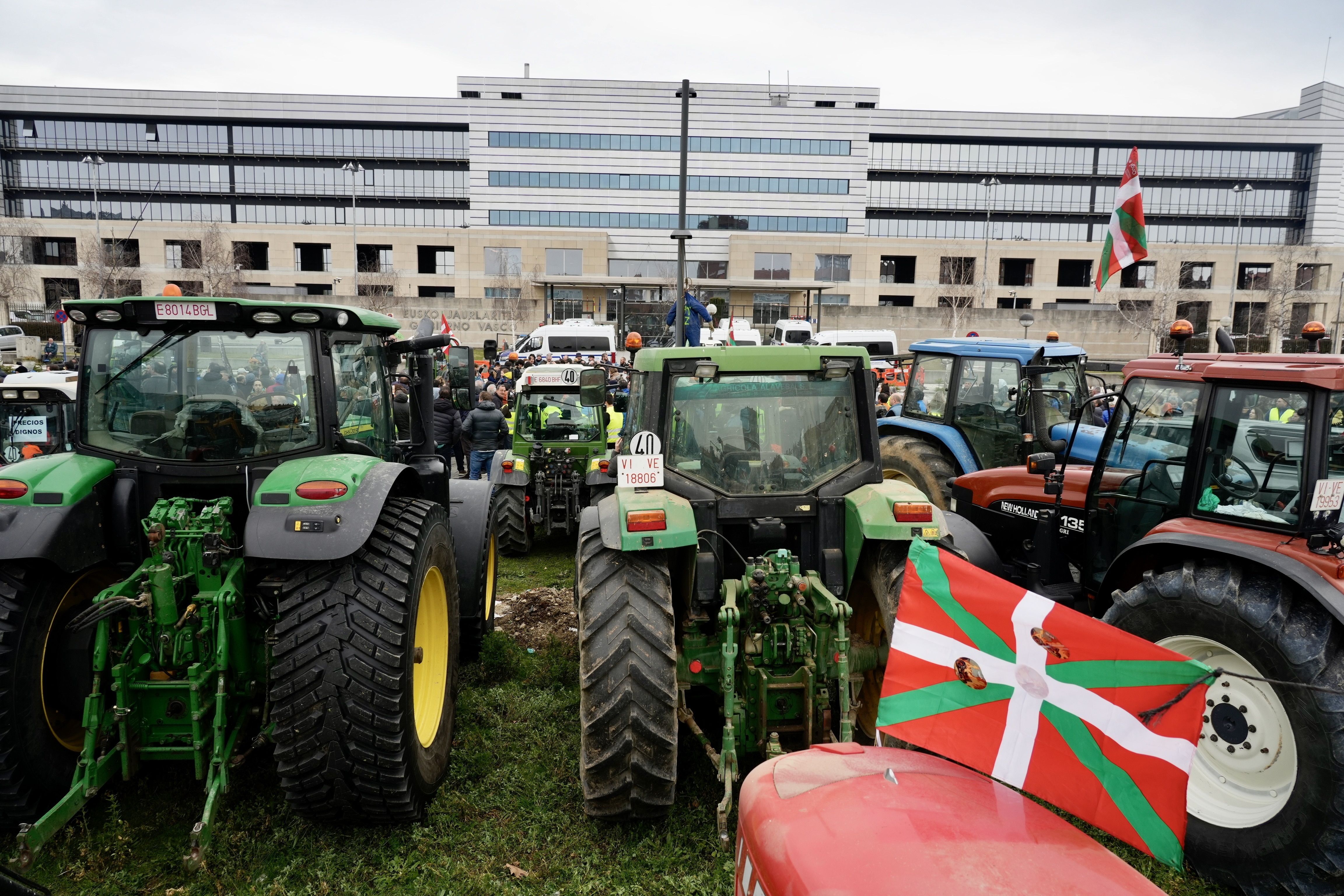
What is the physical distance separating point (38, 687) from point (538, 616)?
4172mm

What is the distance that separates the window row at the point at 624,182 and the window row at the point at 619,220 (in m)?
1.82

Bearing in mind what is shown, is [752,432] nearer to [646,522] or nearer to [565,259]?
[646,522]

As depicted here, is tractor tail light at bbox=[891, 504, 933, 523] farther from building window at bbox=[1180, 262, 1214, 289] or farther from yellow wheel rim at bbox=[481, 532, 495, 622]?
building window at bbox=[1180, 262, 1214, 289]

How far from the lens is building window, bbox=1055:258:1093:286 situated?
206 feet

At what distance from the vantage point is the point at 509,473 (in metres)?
9.31

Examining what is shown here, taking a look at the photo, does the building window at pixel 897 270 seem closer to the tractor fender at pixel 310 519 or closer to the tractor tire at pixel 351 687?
the tractor fender at pixel 310 519

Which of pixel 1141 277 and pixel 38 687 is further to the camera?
pixel 1141 277

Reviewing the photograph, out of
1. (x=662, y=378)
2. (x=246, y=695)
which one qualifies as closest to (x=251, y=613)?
(x=246, y=695)

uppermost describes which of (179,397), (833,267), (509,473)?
(833,267)

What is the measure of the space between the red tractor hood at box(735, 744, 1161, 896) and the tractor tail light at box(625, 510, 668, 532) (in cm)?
160

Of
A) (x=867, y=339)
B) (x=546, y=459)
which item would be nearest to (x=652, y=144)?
(x=867, y=339)

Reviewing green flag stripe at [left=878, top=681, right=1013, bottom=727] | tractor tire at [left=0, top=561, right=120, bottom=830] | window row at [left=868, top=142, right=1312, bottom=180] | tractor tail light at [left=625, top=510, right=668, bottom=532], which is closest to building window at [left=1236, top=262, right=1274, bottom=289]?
window row at [left=868, top=142, right=1312, bottom=180]

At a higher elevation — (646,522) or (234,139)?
(234,139)

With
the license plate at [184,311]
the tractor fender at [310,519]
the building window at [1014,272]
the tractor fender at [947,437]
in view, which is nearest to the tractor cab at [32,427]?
the license plate at [184,311]
